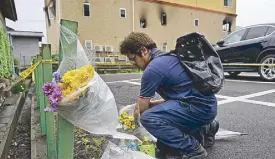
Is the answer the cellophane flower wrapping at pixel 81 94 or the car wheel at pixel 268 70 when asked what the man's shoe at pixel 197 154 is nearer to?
the cellophane flower wrapping at pixel 81 94

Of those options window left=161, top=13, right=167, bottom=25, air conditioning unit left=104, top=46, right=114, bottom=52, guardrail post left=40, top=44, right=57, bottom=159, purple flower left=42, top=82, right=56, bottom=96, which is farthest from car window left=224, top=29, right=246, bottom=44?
window left=161, top=13, right=167, bottom=25

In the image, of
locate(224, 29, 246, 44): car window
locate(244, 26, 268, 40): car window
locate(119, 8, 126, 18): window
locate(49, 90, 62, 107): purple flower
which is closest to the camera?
locate(49, 90, 62, 107): purple flower

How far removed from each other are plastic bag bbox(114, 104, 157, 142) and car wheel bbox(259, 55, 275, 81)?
607 cm

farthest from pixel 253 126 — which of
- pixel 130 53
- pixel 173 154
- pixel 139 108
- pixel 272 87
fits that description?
pixel 272 87

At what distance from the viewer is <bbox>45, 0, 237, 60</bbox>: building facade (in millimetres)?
18094

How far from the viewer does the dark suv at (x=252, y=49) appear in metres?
7.46

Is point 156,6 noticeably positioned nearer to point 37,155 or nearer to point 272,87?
point 272,87

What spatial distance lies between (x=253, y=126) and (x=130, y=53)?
223 centimetres

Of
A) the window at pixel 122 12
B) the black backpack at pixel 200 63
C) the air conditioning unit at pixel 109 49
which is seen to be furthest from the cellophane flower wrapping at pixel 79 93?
the window at pixel 122 12

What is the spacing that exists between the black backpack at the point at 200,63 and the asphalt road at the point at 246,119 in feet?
2.75

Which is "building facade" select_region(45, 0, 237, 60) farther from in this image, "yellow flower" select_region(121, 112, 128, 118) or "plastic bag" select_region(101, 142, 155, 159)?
"plastic bag" select_region(101, 142, 155, 159)

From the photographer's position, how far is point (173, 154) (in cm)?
248

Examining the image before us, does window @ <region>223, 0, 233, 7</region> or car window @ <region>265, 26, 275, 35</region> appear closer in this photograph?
car window @ <region>265, 26, 275, 35</region>

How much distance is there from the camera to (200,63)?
2326 mm
